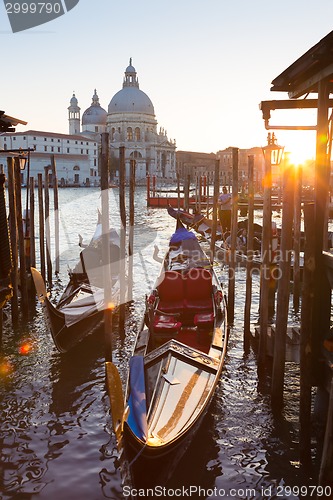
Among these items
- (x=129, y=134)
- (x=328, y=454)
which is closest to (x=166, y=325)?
(x=328, y=454)

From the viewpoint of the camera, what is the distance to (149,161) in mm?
88812

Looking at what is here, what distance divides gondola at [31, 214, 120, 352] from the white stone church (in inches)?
A: 2471

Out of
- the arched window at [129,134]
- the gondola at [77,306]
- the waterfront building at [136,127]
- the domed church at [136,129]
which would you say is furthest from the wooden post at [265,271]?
the arched window at [129,134]

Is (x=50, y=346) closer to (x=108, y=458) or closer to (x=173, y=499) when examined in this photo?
(x=108, y=458)

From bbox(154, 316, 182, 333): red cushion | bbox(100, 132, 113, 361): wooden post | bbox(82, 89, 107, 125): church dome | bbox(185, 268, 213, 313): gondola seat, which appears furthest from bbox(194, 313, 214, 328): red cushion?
bbox(82, 89, 107, 125): church dome

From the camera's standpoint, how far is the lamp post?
5.91 m

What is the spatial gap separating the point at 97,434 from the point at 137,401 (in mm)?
1150

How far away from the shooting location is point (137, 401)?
14.2ft

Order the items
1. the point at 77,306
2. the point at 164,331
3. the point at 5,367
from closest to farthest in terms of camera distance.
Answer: the point at 164,331 → the point at 5,367 → the point at 77,306

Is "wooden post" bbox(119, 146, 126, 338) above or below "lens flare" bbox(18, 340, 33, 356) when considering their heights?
above

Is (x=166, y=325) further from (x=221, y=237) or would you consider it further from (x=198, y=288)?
(x=221, y=237)

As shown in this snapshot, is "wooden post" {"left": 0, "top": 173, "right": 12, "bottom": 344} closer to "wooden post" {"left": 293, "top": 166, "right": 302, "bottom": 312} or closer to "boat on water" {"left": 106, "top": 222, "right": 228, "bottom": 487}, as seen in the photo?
"boat on water" {"left": 106, "top": 222, "right": 228, "bottom": 487}

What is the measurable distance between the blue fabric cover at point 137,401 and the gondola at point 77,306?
206 cm

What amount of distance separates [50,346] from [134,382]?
3190mm
